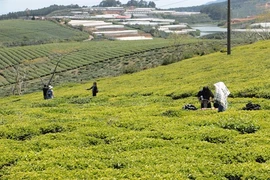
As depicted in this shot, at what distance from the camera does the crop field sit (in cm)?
8762

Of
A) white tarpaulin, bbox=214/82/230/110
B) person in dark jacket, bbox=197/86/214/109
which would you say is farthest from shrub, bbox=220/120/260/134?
person in dark jacket, bbox=197/86/214/109

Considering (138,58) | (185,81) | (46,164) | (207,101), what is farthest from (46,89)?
(138,58)

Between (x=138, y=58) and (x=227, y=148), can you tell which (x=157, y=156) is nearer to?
(x=227, y=148)

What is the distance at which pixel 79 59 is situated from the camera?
110938 mm

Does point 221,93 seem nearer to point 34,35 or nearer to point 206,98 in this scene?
point 206,98

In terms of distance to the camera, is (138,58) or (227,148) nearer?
(227,148)

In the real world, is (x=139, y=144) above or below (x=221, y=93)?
below

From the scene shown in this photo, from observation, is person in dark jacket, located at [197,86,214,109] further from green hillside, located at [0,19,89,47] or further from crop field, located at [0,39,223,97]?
green hillside, located at [0,19,89,47]

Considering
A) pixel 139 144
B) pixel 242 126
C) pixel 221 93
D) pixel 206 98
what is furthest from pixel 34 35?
pixel 139 144

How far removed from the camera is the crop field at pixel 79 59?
287 ft

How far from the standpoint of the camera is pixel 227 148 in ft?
52.8

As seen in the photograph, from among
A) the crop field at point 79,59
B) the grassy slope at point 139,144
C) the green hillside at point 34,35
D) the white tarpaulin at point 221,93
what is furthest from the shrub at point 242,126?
the green hillside at point 34,35

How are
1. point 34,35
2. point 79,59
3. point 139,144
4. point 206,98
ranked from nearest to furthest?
point 139,144
point 206,98
point 79,59
point 34,35

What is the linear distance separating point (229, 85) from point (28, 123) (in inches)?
682
